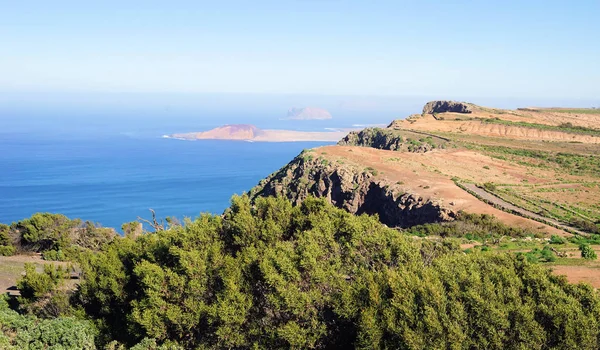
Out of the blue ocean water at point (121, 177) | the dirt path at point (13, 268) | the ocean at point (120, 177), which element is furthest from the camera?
the blue ocean water at point (121, 177)

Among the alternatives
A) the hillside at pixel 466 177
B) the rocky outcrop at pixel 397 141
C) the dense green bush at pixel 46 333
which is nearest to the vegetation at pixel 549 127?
the hillside at pixel 466 177

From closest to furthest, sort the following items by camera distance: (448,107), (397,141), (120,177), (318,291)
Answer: (318,291) < (397,141) < (448,107) < (120,177)

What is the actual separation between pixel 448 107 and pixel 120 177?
3606 inches

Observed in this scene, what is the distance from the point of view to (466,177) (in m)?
53.8

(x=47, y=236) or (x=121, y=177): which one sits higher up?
(x=47, y=236)

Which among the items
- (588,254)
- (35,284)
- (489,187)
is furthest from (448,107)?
(35,284)

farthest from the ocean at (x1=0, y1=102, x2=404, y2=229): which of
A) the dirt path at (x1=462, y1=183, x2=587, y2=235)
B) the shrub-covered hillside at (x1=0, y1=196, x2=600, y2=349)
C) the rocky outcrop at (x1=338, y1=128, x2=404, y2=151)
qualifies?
the shrub-covered hillside at (x1=0, y1=196, x2=600, y2=349)

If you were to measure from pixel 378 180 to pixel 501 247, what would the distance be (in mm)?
24486

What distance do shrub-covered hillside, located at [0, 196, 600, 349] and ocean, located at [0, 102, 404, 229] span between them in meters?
63.2

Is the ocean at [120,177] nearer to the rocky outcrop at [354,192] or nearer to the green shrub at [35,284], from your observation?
the rocky outcrop at [354,192]

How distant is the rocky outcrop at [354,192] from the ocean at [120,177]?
2932 centimetres

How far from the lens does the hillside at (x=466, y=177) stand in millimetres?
40312

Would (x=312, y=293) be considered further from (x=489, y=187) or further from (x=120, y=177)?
(x=120, y=177)

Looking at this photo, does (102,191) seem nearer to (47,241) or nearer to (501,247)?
(47,241)
